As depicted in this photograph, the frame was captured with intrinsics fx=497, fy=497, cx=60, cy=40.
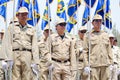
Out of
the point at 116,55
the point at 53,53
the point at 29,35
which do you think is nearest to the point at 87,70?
the point at 53,53

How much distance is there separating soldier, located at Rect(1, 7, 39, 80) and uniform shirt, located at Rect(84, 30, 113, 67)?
135 cm

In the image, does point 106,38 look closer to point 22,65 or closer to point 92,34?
point 92,34

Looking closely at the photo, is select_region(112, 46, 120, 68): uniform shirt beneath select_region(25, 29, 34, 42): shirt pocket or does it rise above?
beneath

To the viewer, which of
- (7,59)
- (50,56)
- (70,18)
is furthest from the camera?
(70,18)

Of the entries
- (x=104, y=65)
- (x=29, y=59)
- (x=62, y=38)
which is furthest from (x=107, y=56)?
(x=29, y=59)

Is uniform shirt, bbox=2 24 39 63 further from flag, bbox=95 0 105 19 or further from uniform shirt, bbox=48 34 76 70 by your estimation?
flag, bbox=95 0 105 19

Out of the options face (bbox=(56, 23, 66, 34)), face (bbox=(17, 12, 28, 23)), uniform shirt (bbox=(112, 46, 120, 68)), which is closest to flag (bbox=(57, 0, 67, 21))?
uniform shirt (bbox=(112, 46, 120, 68))

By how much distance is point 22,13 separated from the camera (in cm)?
941

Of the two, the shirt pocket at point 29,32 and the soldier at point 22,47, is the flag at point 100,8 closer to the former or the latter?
the shirt pocket at point 29,32

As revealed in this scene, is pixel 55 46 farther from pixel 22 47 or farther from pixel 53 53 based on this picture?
pixel 22 47

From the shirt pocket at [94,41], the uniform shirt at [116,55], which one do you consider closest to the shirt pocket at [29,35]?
the shirt pocket at [94,41]

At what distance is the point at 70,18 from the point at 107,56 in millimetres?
6275

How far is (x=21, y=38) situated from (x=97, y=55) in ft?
5.89

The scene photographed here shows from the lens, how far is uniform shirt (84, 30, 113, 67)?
10.4m
